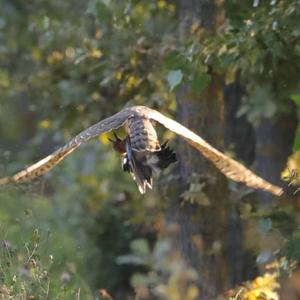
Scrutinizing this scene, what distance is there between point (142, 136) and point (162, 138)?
3398 mm

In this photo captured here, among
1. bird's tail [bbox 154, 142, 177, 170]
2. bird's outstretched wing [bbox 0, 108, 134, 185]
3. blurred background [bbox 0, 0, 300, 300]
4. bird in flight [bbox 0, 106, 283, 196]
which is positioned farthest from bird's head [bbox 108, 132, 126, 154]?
blurred background [bbox 0, 0, 300, 300]

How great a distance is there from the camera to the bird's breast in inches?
249

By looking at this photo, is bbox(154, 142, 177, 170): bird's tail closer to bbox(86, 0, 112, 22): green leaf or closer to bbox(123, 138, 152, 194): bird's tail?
bbox(123, 138, 152, 194): bird's tail

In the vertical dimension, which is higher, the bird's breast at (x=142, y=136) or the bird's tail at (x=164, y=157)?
the bird's breast at (x=142, y=136)

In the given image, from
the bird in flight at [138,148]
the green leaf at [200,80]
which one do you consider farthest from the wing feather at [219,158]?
the green leaf at [200,80]

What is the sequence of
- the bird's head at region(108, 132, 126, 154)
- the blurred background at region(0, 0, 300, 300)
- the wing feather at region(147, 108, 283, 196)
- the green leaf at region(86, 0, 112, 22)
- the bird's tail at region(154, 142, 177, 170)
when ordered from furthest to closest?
the green leaf at region(86, 0, 112, 22) → the blurred background at region(0, 0, 300, 300) → the bird's head at region(108, 132, 126, 154) → the wing feather at region(147, 108, 283, 196) → the bird's tail at region(154, 142, 177, 170)

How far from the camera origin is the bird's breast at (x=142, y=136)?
20.7 ft

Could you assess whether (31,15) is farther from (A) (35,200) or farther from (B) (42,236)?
(B) (42,236)

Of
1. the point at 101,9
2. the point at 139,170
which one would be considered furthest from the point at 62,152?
the point at 101,9

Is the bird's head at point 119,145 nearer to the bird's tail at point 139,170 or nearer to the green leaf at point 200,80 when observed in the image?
the bird's tail at point 139,170

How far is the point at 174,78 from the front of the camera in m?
7.73

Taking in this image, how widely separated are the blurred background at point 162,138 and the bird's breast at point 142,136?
29.9 inches

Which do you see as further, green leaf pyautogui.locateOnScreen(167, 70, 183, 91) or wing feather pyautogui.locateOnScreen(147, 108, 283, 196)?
green leaf pyautogui.locateOnScreen(167, 70, 183, 91)

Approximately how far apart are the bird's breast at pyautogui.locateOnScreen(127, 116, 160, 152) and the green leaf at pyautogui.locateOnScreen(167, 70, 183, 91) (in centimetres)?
99
